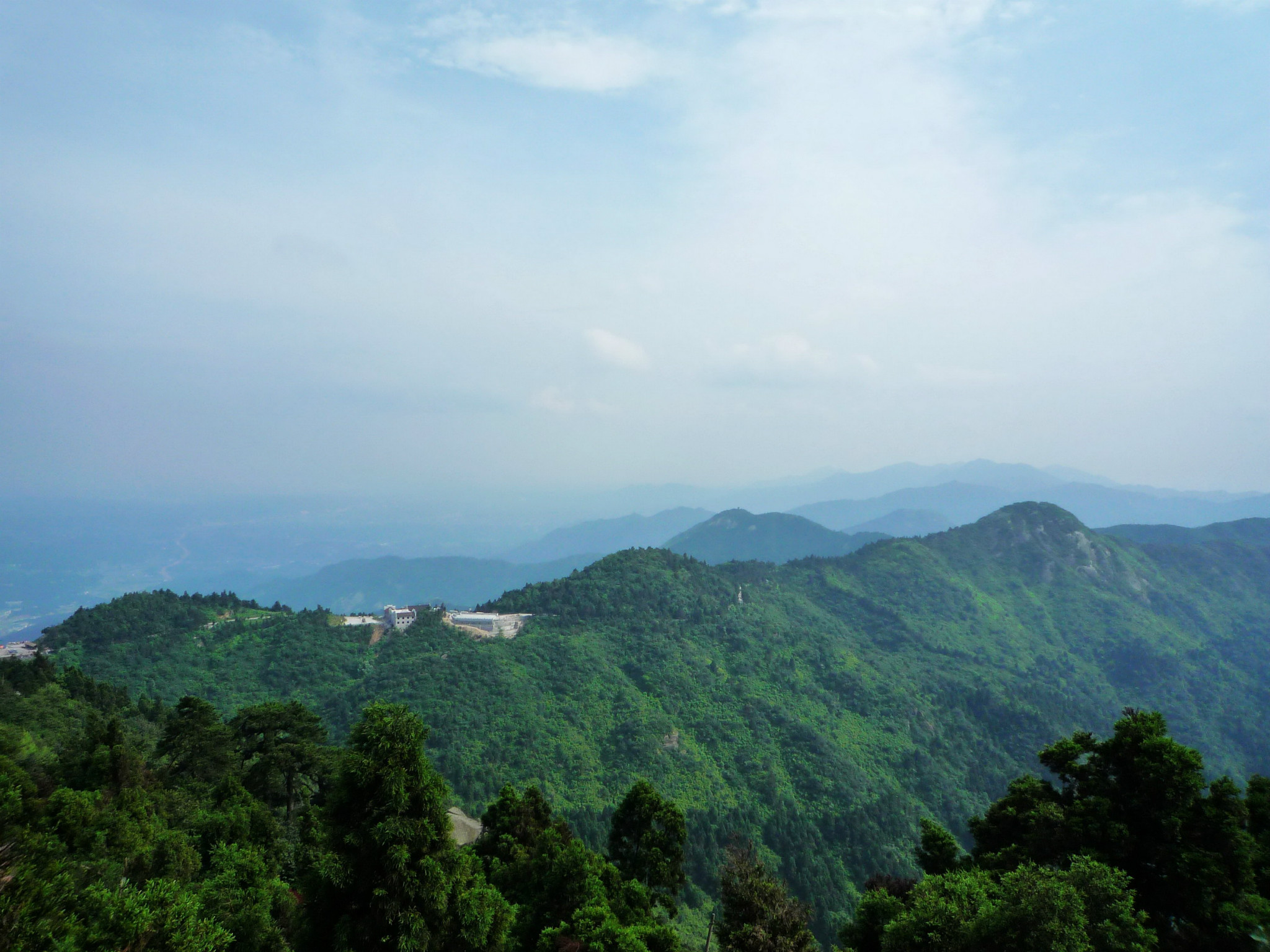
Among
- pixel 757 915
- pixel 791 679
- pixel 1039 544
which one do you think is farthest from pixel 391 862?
pixel 1039 544

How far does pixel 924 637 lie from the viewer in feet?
344

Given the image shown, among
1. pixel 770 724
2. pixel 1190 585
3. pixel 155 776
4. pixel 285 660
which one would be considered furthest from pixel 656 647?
pixel 1190 585

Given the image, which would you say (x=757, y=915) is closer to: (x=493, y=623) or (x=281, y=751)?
(x=281, y=751)

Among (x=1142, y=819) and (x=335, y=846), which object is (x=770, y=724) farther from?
(x=335, y=846)

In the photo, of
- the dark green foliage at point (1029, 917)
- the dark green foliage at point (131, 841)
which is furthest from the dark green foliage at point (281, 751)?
the dark green foliage at point (1029, 917)

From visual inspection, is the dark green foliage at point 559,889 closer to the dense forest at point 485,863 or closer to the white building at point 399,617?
the dense forest at point 485,863

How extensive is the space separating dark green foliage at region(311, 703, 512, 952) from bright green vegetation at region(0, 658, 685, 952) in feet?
0.11

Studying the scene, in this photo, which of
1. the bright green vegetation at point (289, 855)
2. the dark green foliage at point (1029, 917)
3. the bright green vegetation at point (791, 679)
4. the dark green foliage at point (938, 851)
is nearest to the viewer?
the bright green vegetation at point (289, 855)

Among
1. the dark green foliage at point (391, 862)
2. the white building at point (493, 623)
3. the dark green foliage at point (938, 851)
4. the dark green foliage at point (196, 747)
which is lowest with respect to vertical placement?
the white building at point (493, 623)

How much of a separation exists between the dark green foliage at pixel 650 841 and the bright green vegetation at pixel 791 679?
66.4ft

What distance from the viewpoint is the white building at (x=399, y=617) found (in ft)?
271

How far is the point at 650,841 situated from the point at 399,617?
70.3 meters

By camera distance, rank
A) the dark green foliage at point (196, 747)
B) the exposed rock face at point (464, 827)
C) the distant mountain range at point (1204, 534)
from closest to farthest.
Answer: the dark green foliage at point (196, 747), the exposed rock face at point (464, 827), the distant mountain range at point (1204, 534)

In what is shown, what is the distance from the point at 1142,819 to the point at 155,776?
36494 mm
